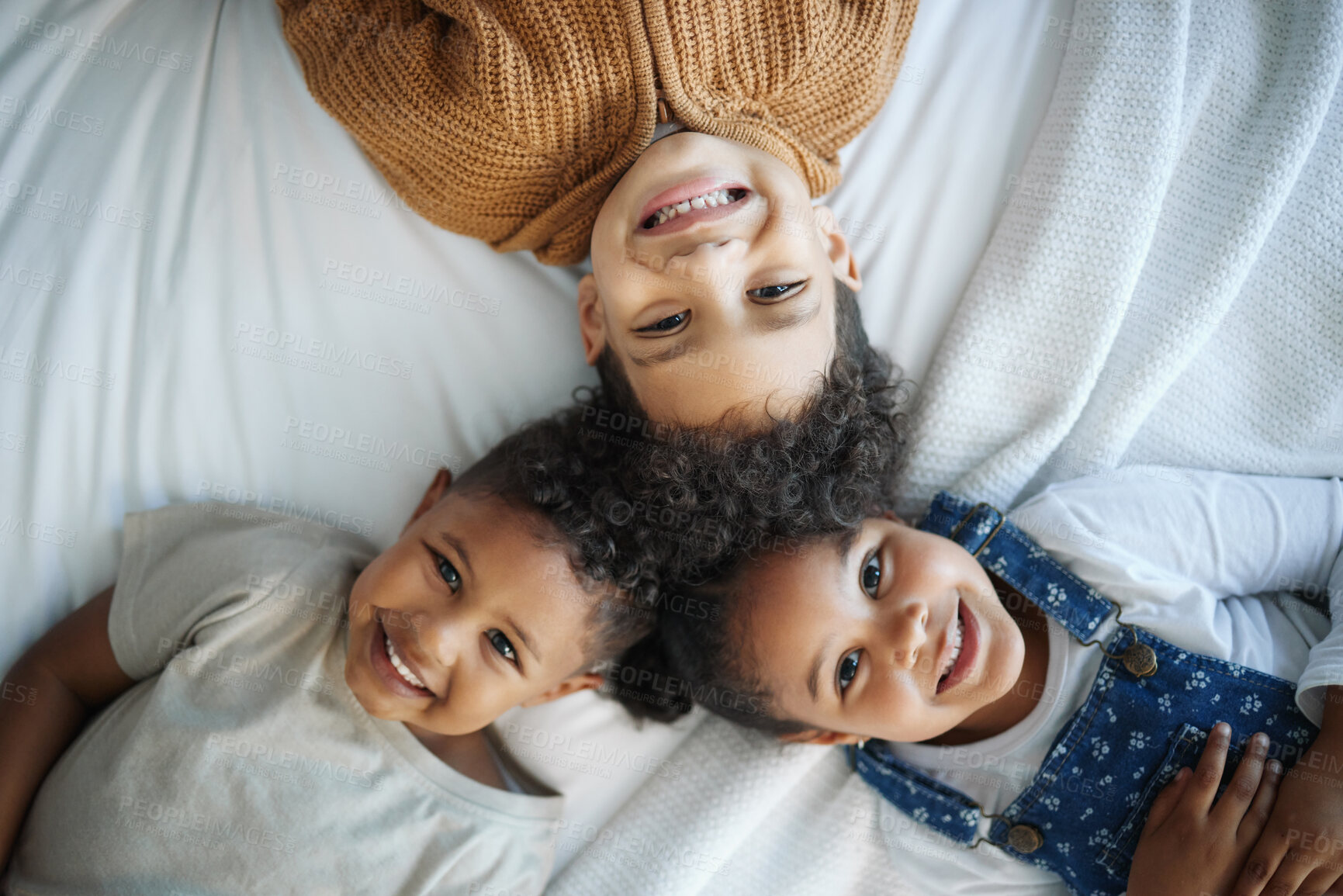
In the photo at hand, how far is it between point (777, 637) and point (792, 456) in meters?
0.23

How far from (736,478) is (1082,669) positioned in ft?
1.95

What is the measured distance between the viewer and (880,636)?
1095 millimetres

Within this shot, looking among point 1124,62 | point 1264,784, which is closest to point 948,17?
point 1124,62

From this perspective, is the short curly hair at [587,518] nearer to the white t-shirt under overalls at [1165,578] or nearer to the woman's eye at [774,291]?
the woman's eye at [774,291]

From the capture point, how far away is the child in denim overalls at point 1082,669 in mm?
1081

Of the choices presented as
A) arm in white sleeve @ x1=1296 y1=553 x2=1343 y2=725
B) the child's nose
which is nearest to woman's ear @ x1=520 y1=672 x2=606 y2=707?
the child's nose

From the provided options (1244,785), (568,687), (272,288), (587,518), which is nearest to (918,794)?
(1244,785)

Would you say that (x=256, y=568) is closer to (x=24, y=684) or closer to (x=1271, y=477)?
(x=24, y=684)

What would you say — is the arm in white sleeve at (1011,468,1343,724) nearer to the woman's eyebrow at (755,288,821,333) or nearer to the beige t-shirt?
the woman's eyebrow at (755,288,821,333)

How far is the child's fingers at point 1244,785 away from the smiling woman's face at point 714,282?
724 mm

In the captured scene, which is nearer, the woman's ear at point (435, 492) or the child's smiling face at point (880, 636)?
the child's smiling face at point (880, 636)

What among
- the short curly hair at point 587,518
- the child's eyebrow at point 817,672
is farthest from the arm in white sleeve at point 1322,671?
the short curly hair at point 587,518

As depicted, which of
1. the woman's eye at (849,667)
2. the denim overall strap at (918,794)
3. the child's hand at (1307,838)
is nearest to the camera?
the child's hand at (1307,838)

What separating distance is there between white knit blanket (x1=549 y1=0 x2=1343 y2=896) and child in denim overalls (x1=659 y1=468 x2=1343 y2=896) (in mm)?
76
